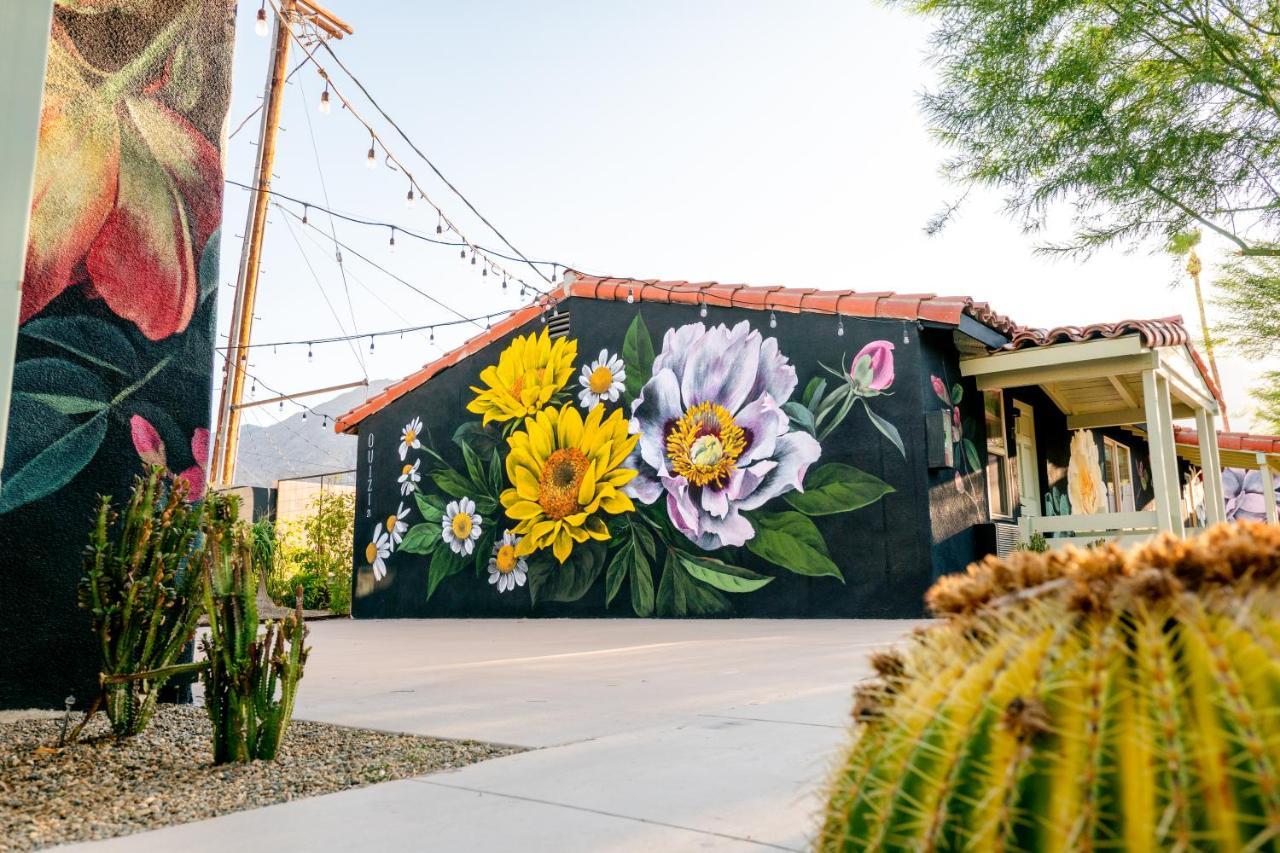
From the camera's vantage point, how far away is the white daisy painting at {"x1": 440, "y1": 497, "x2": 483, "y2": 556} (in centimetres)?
1294

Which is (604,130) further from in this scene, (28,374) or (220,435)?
(28,374)

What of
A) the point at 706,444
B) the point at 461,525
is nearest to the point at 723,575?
the point at 706,444

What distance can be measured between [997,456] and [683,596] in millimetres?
4414

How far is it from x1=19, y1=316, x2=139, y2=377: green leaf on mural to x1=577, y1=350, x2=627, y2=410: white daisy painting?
7.60 metres

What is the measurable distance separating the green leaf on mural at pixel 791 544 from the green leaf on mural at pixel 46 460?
737 cm

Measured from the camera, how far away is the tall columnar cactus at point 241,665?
311 cm

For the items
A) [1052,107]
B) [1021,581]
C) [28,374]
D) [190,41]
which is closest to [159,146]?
[190,41]

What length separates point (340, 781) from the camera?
287 cm

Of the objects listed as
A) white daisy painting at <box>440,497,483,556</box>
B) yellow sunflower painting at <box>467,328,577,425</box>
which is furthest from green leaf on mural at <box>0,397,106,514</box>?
white daisy painting at <box>440,497,483,556</box>

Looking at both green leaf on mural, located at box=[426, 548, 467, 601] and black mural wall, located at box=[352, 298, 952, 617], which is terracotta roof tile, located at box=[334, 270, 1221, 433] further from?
green leaf on mural, located at box=[426, 548, 467, 601]

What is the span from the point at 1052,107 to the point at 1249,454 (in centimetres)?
1201

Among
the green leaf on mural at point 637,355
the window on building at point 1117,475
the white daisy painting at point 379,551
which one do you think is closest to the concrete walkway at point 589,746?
the green leaf on mural at point 637,355

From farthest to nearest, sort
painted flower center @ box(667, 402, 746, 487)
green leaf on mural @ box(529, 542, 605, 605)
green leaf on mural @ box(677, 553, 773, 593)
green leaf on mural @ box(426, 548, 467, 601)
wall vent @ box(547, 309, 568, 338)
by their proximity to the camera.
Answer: green leaf on mural @ box(426, 548, 467, 601)
wall vent @ box(547, 309, 568, 338)
green leaf on mural @ box(529, 542, 605, 605)
painted flower center @ box(667, 402, 746, 487)
green leaf on mural @ box(677, 553, 773, 593)

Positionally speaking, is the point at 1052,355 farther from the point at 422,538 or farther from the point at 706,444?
the point at 422,538
